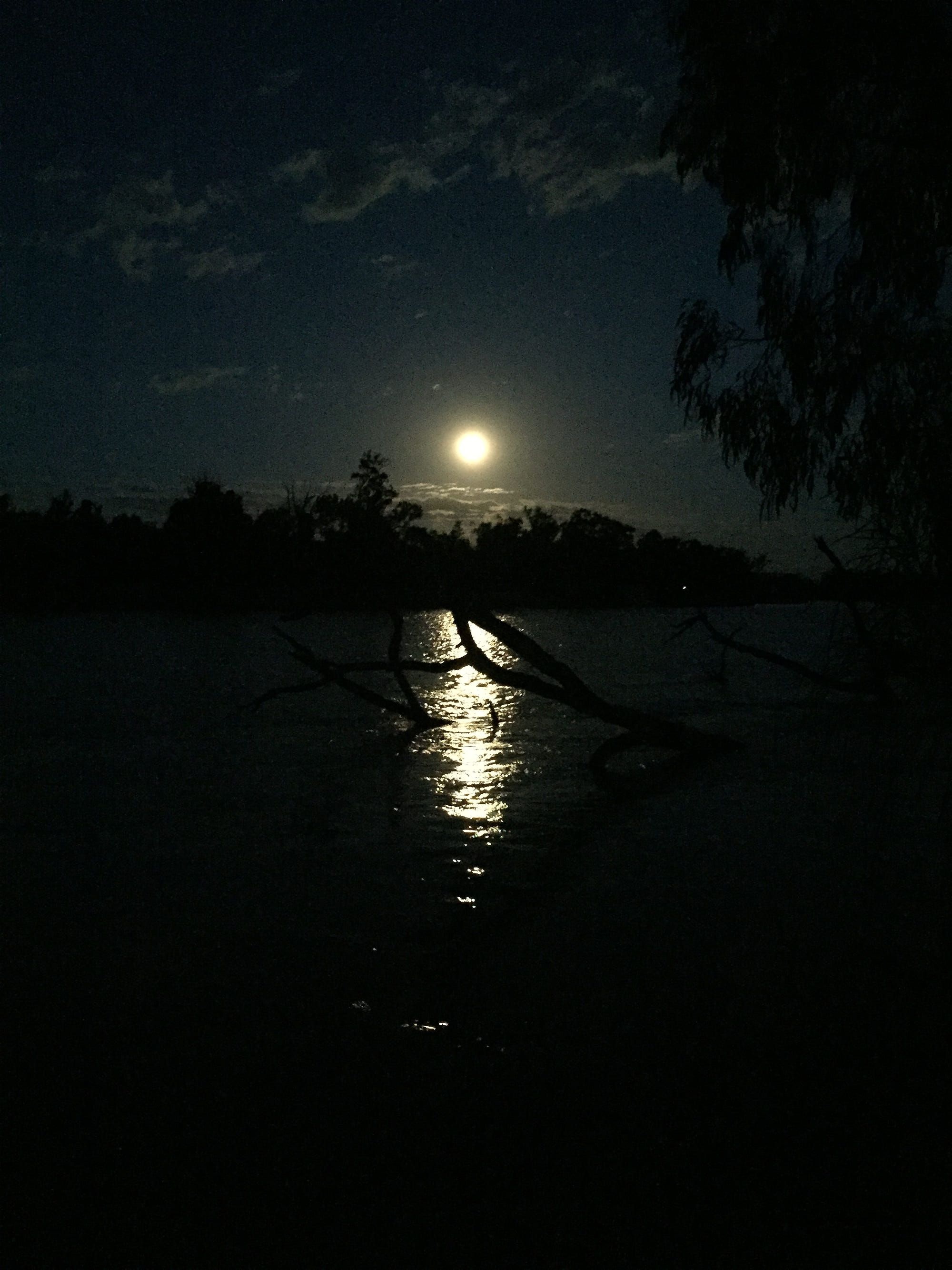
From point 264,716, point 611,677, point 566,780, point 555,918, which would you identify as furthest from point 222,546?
point 555,918

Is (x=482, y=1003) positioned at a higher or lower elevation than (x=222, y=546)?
lower

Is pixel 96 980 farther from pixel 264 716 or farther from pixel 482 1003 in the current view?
pixel 264 716

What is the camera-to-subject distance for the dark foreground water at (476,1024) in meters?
3.97

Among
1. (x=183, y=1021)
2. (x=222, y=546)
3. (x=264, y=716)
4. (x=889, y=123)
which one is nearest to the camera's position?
(x=183, y=1021)

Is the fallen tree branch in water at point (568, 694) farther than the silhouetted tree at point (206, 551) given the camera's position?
No

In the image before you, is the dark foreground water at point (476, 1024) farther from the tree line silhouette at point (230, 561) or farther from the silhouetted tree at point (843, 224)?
the tree line silhouette at point (230, 561)

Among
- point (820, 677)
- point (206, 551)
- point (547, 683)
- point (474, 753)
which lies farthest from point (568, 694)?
point (206, 551)

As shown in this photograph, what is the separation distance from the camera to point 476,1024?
5.64 metres

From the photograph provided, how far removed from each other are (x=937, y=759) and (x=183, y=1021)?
42.0 feet

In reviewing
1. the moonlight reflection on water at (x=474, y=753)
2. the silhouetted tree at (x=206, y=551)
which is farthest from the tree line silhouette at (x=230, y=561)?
the moonlight reflection on water at (x=474, y=753)

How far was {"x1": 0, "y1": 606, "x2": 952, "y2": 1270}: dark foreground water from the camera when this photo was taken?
3.97 meters

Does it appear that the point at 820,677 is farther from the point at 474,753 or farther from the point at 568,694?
the point at 568,694

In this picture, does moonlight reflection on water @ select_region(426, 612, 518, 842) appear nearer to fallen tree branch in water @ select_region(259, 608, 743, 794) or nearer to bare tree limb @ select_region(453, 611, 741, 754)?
fallen tree branch in water @ select_region(259, 608, 743, 794)

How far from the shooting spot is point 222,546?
8600 cm
